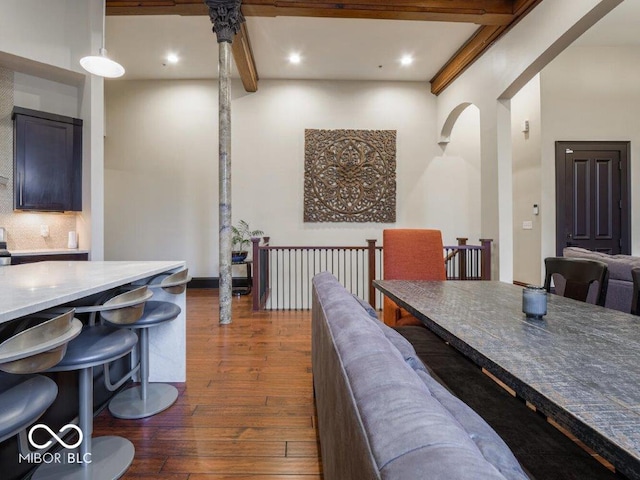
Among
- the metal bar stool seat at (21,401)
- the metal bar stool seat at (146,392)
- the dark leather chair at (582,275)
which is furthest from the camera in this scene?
the metal bar stool seat at (146,392)

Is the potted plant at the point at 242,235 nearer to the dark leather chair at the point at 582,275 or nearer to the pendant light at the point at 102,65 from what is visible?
the pendant light at the point at 102,65

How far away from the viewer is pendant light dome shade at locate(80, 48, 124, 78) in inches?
112

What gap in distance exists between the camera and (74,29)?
375cm

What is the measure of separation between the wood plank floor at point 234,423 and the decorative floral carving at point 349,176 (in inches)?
129

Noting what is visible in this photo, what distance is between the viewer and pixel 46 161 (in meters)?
3.77

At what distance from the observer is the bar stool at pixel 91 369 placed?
53.0 inches

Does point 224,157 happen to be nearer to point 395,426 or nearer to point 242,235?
point 242,235

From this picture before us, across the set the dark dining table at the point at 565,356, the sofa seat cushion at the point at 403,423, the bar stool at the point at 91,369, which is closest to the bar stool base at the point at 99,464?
the bar stool at the point at 91,369

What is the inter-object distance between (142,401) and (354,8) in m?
A: 4.49

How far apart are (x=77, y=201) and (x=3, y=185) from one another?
72 cm

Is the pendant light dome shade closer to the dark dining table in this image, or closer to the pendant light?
the pendant light

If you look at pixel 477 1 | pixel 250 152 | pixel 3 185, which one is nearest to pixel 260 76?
pixel 250 152

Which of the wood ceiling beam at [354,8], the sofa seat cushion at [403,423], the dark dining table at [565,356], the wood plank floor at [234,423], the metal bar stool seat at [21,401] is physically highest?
the wood ceiling beam at [354,8]

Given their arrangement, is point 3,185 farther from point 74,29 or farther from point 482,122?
point 482,122
